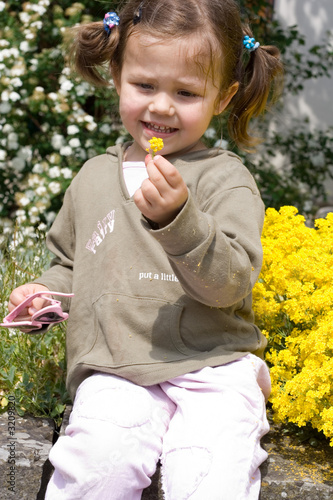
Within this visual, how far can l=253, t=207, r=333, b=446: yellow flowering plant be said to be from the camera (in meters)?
2.11

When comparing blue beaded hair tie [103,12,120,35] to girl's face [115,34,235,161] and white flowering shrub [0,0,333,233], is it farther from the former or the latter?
white flowering shrub [0,0,333,233]

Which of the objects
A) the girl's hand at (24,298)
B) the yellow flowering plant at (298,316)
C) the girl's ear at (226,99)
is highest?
the girl's ear at (226,99)

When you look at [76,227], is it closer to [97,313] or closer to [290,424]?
[97,313]

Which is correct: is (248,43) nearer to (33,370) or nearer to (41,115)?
(33,370)

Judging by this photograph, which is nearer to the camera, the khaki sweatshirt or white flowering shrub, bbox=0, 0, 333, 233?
the khaki sweatshirt

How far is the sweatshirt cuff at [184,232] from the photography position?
159 cm

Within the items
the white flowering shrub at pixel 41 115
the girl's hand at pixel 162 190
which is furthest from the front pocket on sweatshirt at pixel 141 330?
the white flowering shrub at pixel 41 115

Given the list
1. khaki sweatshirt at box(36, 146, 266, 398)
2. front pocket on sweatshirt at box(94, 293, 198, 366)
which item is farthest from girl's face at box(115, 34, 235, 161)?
front pocket on sweatshirt at box(94, 293, 198, 366)

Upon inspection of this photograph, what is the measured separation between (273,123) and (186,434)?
15.7 ft

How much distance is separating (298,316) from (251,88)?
790 millimetres

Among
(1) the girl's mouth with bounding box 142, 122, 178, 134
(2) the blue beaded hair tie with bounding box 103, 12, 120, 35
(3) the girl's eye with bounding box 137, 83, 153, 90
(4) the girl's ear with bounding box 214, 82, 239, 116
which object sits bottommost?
(1) the girl's mouth with bounding box 142, 122, 178, 134

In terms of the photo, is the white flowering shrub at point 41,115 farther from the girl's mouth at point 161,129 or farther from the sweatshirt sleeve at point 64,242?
the girl's mouth at point 161,129

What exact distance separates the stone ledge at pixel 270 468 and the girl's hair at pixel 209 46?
1064 millimetres

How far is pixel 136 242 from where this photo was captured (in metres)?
2.02
